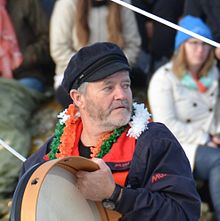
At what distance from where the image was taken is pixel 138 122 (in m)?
2.58

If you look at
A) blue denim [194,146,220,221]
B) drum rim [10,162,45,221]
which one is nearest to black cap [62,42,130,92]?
drum rim [10,162,45,221]

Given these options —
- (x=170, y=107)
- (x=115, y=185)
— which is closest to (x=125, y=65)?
(x=115, y=185)

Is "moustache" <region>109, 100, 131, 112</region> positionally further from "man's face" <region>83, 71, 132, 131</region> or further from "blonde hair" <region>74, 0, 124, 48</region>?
"blonde hair" <region>74, 0, 124, 48</region>

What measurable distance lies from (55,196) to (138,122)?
363mm

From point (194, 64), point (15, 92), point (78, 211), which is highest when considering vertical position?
point (78, 211)

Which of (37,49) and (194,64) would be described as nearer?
(194,64)

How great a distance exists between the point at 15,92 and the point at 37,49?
0.37 meters

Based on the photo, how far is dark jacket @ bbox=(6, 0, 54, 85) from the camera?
5191 millimetres

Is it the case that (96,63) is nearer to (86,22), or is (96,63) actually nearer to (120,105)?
(120,105)

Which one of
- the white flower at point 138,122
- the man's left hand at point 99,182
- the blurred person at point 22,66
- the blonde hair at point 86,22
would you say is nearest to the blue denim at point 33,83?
the blurred person at point 22,66

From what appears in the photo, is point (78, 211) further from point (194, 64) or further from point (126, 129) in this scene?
point (194, 64)

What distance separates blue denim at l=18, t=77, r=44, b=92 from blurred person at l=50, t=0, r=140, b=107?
29cm

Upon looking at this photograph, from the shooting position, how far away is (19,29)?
523 centimetres

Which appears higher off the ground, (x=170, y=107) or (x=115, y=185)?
(x=115, y=185)
